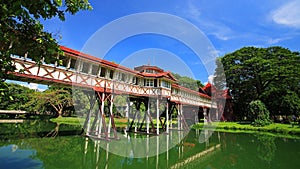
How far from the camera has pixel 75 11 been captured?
16.4 ft

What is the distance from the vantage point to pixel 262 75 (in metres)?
29.4

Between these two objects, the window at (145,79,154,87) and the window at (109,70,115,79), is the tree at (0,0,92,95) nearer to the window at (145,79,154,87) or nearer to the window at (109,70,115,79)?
the window at (109,70,115,79)

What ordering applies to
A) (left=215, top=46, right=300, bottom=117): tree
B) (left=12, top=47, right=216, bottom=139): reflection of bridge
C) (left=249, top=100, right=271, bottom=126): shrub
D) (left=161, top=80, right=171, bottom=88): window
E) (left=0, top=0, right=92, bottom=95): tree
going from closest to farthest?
1. (left=0, top=0, right=92, bottom=95): tree
2. (left=12, top=47, right=216, bottom=139): reflection of bridge
3. (left=161, top=80, right=171, bottom=88): window
4. (left=249, top=100, right=271, bottom=126): shrub
5. (left=215, top=46, right=300, bottom=117): tree

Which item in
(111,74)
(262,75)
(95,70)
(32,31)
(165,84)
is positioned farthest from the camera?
(262,75)

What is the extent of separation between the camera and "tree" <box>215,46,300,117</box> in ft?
93.3

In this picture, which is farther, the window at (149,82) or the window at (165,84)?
the window at (165,84)

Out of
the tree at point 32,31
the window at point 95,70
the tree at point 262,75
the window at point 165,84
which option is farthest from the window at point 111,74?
the tree at point 262,75

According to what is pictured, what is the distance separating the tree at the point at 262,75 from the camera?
28.4m

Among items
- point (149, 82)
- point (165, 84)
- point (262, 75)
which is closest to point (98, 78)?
point (149, 82)

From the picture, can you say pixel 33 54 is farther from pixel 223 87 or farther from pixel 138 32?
pixel 223 87

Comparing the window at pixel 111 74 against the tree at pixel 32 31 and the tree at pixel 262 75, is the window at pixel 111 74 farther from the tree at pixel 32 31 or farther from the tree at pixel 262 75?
the tree at pixel 262 75

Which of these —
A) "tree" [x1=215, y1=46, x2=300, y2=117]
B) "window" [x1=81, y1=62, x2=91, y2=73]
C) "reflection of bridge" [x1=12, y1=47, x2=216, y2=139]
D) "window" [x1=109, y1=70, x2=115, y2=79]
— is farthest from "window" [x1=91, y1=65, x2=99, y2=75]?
"tree" [x1=215, y1=46, x2=300, y2=117]

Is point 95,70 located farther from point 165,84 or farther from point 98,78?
point 165,84

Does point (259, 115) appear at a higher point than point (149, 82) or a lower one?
lower
